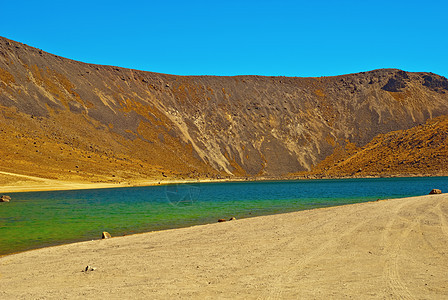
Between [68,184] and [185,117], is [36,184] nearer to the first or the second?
[68,184]

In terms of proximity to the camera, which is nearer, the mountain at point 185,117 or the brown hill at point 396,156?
the mountain at point 185,117

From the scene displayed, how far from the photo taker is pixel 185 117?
434ft

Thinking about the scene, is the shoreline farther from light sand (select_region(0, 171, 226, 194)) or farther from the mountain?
the mountain

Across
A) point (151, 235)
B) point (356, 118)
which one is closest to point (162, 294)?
point (151, 235)

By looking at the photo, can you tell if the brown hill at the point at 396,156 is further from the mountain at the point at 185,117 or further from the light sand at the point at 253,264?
the light sand at the point at 253,264

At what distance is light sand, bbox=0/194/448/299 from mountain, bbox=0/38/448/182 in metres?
65.2

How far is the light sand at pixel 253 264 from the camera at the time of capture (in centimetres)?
1064

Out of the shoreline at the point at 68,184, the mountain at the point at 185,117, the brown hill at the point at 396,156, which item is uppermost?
the mountain at the point at 185,117

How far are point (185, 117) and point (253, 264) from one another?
120 m

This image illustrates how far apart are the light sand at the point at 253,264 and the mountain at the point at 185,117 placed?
65.2 m

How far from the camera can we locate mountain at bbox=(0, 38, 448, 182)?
94.9m

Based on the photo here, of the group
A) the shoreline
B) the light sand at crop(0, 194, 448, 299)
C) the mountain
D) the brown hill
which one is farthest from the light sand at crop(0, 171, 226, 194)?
the brown hill

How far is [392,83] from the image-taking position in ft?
502

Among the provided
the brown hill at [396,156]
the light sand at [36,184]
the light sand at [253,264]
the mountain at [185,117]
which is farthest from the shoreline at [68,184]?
the light sand at [253,264]
